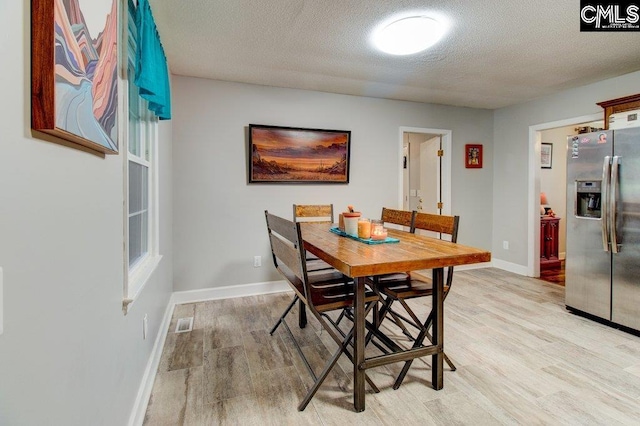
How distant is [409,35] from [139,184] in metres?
2.20

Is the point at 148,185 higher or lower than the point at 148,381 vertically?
higher

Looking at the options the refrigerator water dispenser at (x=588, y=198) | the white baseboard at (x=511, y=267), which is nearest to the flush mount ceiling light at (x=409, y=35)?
the refrigerator water dispenser at (x=588, y=198)

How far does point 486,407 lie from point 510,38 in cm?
264

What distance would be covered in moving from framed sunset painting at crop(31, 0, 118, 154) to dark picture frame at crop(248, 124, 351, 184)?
7.71ft

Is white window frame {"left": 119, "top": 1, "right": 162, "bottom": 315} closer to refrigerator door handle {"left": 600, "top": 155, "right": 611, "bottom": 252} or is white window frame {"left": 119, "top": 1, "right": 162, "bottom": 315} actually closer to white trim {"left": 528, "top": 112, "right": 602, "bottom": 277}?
refrigerator door handle {"left": 600, "top": 155, "right": 611, "bottom": 252}

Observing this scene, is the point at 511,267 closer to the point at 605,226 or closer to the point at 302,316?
the point at 605,226

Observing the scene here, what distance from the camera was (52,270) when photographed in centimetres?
75

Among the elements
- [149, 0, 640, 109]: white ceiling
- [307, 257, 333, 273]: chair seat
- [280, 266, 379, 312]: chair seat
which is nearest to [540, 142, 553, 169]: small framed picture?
[149, 0, 640, 109]: white ceiling

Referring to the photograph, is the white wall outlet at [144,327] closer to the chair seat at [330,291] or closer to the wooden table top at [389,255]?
the chair seat at [330,291]

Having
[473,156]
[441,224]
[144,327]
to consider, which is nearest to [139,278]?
[144,327]

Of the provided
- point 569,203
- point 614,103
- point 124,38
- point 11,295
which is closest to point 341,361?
point 11,295

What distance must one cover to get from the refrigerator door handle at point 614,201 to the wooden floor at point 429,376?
772 millimetres

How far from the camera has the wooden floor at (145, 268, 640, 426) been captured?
5.43 ft

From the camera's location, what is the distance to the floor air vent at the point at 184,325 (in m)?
2.65
